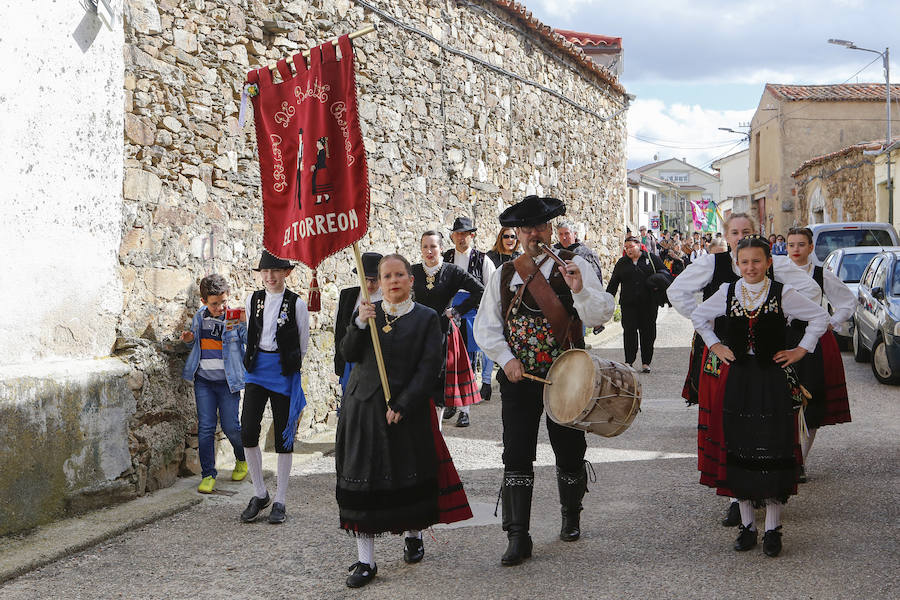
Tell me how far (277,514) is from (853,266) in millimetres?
11538

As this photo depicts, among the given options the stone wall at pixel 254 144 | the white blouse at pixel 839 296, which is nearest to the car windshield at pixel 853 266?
the stone wall at pixel 254 144

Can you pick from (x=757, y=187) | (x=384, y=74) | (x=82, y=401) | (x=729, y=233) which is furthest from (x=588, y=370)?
(x=757, y=187)

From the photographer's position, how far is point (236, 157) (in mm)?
7191

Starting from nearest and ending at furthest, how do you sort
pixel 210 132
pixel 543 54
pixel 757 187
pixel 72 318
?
1. pixel 72 318
2. pixel 210 132
3. pixel 543 54
4. pixel 757 187

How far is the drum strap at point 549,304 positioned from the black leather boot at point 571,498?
0.75 m

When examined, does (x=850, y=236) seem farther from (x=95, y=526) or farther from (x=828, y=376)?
(x=95, y=526)

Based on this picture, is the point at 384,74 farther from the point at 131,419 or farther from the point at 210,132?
the point at 131,419

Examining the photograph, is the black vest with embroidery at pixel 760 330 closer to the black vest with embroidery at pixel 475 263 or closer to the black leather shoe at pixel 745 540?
the black leather shoe at pixel 745 540

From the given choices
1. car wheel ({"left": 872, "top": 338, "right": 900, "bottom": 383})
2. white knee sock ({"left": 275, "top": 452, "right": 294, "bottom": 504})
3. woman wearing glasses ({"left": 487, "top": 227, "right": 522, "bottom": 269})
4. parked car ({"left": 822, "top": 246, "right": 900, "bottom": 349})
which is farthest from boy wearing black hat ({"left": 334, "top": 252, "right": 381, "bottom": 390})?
parked car ({"left": 822, "top": 246, "right": 900, "bottom": 349})

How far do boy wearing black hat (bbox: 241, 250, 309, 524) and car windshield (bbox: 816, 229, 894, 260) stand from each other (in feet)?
44.7

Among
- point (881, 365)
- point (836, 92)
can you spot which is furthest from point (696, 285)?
point (836, 92)

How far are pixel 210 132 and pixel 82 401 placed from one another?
2380mm

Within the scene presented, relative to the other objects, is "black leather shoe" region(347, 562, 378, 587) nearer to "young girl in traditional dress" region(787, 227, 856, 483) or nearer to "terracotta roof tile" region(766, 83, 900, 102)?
"young girl in traditional dress" region(787, 227, 856, 483)

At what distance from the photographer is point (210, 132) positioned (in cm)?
688
